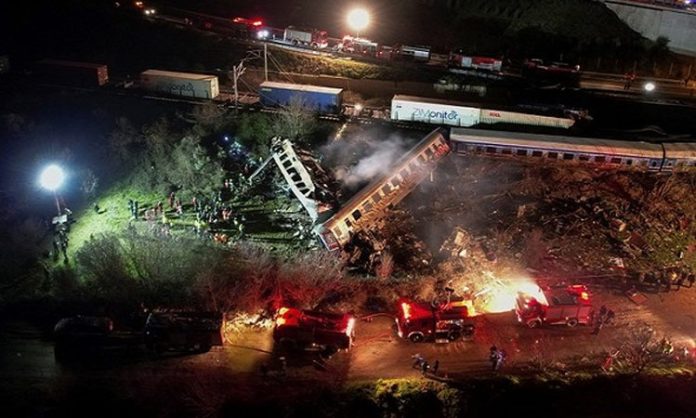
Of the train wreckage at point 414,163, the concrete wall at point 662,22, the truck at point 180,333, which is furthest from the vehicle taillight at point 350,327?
the concrete wall at point 662,22

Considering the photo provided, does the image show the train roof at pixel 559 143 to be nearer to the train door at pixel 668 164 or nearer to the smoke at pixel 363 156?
the train door at pixel 668 164

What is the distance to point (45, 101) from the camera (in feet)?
124

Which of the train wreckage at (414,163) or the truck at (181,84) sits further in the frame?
the truck at (181,84)

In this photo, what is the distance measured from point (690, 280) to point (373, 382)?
55.6 ft

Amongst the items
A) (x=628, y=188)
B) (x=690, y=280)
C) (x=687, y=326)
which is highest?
(x=628, y=188)

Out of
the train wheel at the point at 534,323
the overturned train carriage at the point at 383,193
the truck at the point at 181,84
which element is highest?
the truck at the point at 181,84

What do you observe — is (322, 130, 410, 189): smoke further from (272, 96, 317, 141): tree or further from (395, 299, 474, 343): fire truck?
(395, 299, 474, 343): fire truck

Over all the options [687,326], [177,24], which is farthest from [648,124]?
[177,24]

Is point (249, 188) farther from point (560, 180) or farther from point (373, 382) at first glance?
point (560, 180)

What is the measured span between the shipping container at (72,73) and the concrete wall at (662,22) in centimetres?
4438

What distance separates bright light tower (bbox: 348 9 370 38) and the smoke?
794 inches

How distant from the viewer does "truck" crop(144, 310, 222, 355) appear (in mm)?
21062

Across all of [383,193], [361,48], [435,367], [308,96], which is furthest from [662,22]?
[435,367]

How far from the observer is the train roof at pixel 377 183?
26875 mm
